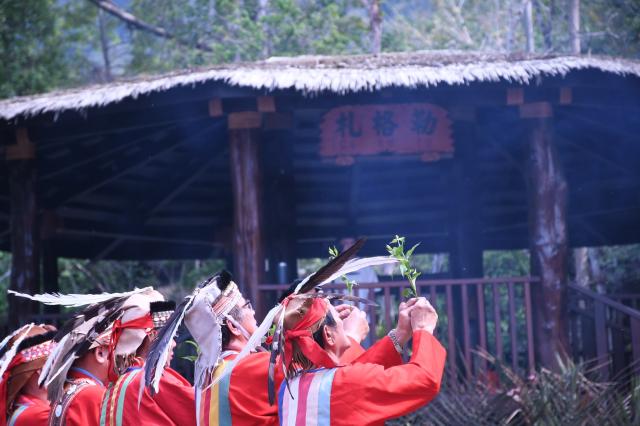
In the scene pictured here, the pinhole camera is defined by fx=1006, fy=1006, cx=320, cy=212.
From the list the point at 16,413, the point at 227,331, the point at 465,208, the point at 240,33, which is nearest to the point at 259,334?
the point at 227,331

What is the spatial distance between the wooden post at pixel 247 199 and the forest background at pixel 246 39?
989 cm

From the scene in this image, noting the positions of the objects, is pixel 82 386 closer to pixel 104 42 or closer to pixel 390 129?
pixel 390 129

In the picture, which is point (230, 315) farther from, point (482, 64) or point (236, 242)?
point (482, 64)

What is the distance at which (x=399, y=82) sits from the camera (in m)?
7.89

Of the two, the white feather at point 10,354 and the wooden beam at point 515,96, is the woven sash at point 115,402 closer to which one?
the white feather at point 10,354

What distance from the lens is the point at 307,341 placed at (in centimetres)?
393

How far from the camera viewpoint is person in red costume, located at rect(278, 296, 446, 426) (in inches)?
148

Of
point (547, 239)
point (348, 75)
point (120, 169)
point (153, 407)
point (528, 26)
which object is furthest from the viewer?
point (528, 26)

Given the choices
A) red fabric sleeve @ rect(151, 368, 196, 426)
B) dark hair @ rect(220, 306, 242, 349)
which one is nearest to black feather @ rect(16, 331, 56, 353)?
red fabric sleeve @ rect(151, 368, 196, 426)

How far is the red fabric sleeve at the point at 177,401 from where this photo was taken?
4375 millimetres

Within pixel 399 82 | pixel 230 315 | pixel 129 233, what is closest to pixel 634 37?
pixel 129 233

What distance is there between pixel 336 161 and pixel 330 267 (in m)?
5.48

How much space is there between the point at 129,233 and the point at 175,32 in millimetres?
10257

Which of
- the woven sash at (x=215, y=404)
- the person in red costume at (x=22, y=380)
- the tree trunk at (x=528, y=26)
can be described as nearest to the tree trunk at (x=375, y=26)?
the tree trunk at (x=528, y=26)
